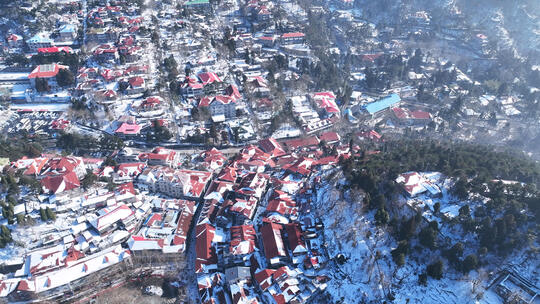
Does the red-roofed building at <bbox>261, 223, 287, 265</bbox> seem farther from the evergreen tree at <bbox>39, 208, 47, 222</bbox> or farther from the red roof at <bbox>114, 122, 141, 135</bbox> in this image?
the red roof at <bbox>114, 122, 141, 135</bbox>

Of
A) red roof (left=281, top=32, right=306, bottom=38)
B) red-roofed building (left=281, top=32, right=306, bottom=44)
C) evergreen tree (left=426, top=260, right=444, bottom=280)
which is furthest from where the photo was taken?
red roof (left=281, top=32, right=306, bottom=38)

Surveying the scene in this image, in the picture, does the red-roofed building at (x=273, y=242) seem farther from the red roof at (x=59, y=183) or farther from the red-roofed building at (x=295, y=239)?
the red roof at (x=59, y=183)

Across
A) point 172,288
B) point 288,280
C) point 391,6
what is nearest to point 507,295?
point 288,280

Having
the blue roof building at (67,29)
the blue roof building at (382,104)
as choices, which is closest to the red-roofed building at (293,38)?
the blue roof building at (382,104)

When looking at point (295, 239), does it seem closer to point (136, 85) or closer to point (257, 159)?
point (257, 159)

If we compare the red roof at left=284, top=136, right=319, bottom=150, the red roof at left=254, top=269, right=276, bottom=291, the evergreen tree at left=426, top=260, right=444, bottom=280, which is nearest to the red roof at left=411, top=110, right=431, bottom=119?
the red roof at left=284, top=136, right=319, bottom=150

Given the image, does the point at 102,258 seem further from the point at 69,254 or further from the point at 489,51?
the point at 489,51

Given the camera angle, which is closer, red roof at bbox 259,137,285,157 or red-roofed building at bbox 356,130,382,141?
red roof at bbox 259,137,285,157
